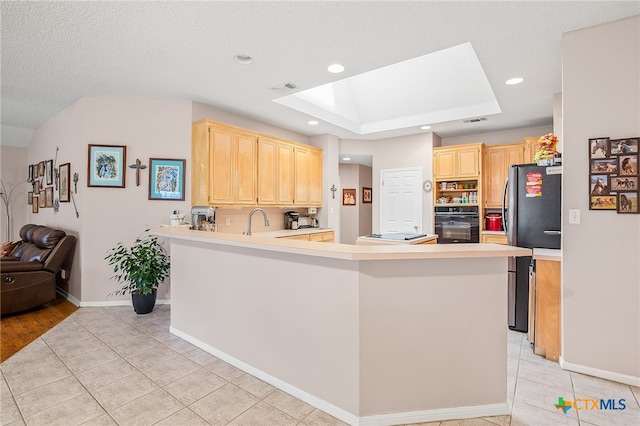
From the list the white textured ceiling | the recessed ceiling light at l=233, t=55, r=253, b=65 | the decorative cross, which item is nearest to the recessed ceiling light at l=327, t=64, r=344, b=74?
the white textured ceiling

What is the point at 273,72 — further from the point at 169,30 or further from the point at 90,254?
the point at 90,254

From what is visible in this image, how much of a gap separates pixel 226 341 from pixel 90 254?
264 cm

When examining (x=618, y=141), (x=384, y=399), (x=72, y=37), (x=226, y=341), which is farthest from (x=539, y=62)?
(x=72, y=37)

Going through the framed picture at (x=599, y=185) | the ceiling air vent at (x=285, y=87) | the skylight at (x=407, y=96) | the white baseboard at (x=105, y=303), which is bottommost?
the white baseboard at (x=105, y=303)

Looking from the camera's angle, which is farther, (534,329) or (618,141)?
(534,329)

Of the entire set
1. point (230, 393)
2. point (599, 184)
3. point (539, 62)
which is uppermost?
point (539, 62)

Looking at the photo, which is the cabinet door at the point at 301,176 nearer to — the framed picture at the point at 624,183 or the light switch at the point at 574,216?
the light switch at the point at 574,216

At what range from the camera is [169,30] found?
2.47 meters

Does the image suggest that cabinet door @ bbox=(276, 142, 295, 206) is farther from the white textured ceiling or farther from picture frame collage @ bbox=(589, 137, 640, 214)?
picture frame collage @ bbox=(589, 137, 640, 214)

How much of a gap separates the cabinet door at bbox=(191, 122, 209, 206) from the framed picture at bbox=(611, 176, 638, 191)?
156 inches

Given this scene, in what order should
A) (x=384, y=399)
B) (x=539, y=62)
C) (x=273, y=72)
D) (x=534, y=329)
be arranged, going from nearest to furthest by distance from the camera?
(x=384, y=399)
(x=534, y=329)
(x=539, y=62)
(x=273, y=72)

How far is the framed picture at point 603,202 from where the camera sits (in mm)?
2297

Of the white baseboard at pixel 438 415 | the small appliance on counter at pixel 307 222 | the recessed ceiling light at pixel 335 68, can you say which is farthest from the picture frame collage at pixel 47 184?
the white baseboard at pixel 438 415

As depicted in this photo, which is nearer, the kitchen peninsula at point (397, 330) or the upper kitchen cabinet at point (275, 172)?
the kitchen peninsula at point (397, 330)
